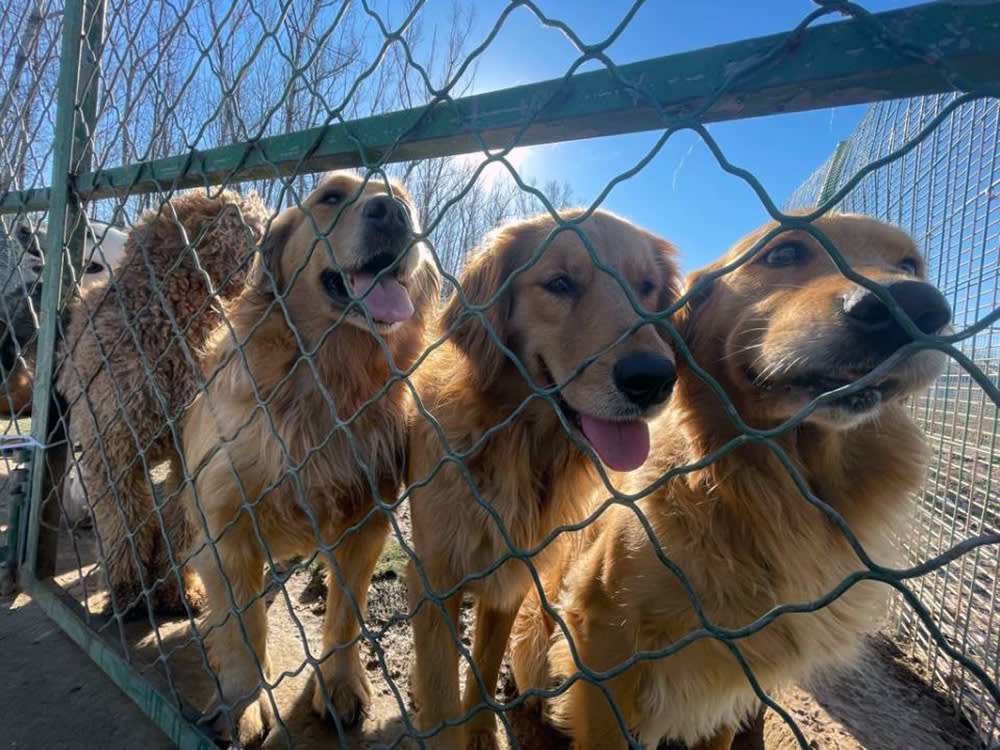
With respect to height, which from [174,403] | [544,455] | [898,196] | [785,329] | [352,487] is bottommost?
[785,329]

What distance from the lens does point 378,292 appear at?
1830 mm

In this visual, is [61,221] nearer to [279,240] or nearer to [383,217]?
[279,240]

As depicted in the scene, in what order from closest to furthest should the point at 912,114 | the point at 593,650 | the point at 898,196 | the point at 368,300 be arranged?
1. the point at 593,650
2. the point at 368,300
3. the point at 912,114
4. the point at 898,196

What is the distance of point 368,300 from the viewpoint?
1.78 metres

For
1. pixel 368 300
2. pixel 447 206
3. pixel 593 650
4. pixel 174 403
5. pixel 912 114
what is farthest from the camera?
pixel 174 403

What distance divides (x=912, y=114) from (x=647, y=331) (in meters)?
1.82

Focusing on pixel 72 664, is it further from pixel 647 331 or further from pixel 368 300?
pixel 647 331

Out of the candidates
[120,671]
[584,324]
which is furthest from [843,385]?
[120,671]

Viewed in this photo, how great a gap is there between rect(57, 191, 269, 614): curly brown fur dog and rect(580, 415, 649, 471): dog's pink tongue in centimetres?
182

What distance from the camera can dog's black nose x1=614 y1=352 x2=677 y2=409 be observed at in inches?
48.5

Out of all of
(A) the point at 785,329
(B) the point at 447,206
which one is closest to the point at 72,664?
(B) the point at 447,206

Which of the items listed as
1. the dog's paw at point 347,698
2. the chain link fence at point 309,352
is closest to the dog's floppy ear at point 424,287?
the chain link fence at point 309,352

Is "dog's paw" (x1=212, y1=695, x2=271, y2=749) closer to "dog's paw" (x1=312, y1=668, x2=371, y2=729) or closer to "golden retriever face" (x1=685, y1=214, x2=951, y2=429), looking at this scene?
"dog's paw" (x1=312, y1=668, x2=371, y2=729)

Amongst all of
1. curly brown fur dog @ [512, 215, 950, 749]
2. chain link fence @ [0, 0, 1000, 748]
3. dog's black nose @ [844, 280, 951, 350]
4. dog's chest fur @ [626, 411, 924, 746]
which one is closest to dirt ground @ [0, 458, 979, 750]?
chain link fence @ [0, 0, 1000, 748]
